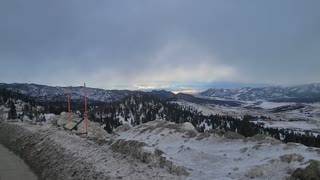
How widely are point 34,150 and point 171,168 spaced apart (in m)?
18.1

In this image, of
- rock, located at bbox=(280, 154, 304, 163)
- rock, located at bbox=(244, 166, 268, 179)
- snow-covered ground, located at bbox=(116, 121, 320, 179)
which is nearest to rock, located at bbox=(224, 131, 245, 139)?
snow-covered ground, located at bbox=(116, 121, 320, 179)

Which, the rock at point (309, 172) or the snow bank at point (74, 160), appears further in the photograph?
the snow bank at point (74, 160)

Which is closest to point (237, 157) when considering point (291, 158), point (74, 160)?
point (291, 158)

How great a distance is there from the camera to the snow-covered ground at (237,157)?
14.8 meters

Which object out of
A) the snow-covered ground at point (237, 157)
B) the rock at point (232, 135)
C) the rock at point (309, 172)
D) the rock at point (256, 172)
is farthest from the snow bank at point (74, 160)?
the rock at point (232, 135)

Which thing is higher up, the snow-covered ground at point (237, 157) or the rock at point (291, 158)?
the rock at point (291, 158)

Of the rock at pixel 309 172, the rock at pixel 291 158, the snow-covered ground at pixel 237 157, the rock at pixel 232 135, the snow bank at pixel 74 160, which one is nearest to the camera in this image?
the rock at pixel 309 172

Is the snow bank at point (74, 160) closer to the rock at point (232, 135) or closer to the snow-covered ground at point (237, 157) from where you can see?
the snow-covered ground at point (237, 157)

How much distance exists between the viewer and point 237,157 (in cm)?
1823

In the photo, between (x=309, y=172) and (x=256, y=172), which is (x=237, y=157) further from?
(x=309, y=172)

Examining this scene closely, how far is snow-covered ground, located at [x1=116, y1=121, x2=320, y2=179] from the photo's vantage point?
1479 cm

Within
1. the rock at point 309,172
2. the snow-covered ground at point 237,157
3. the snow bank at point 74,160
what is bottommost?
the snow bank at point 74,160

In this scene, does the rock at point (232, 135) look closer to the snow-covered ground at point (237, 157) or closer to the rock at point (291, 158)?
the snow-covered ground at point (237, 157)

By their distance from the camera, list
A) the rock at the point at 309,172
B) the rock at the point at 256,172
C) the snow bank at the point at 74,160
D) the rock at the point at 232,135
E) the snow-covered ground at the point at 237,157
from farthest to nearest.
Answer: the rock at the point at 232,135 → the snow bank at the point at 74,160 → the snow-covered ground at the point at 237,157 → the rock at the point at 256,172 → the rock at the point at 309,172
